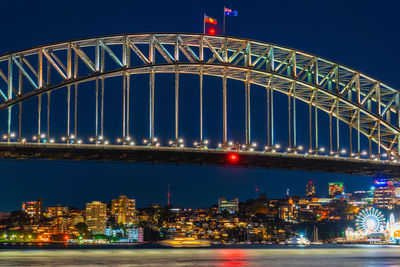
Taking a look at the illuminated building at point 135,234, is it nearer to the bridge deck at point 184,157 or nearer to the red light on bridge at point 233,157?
the bridge deck at point 184,157

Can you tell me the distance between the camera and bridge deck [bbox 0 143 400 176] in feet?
169

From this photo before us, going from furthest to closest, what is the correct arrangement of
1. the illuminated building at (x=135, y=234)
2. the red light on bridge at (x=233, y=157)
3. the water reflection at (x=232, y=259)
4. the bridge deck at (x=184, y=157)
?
the illuminated building at (x=135, y=234) → the red light on bridge at (x=233, y=157) → the bridge deck at (x=184, y=157) → the water reflection at (x=232, y=259)

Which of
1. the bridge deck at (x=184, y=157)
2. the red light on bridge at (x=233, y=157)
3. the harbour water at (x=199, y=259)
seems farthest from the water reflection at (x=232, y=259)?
the red light on bridge at (x=233, y=157)

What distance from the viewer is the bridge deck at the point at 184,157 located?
169ft

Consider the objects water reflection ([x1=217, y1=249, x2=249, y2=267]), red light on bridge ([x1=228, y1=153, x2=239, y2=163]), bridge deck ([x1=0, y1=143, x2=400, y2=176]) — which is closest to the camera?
water reflection ([x1=217, y1=249, x2=249, y2=267])

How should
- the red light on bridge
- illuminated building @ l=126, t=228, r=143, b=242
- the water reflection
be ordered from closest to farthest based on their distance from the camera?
1. the water reflection
2. the red light on bridge
3. illuminated building @ l=126, t=228, r=143, b=242

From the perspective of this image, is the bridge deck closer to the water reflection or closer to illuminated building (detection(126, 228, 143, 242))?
the water reflection

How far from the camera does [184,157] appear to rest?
57.2 meters

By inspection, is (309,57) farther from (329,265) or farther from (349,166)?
(329,265)

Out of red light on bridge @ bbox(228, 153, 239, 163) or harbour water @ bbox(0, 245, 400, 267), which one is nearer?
harbour water @ bbox(0, 245, 400, 267)

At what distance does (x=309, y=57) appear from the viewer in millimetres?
65000

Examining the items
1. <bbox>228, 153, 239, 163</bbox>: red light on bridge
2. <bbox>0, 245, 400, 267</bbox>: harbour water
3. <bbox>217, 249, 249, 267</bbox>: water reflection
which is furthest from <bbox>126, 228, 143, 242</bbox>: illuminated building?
<bbox>228, 153, 239, 163</bbox>: red light on bridge

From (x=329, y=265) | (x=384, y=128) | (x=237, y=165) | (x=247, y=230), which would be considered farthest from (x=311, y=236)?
(x=329, y=265)

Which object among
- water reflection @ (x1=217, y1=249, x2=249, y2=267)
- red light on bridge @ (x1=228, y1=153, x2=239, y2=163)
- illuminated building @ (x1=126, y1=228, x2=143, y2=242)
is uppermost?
red light on bridge @ (x1=228, y1=153, x2=239, y2=163)
